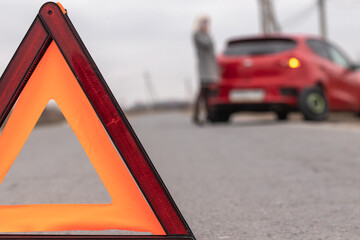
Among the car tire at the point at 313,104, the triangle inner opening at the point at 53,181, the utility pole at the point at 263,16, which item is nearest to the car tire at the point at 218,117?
the car tire at the point at 313,104

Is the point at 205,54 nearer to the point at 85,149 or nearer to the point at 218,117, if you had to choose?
the point at 218,117

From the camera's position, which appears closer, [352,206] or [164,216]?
[164,216]

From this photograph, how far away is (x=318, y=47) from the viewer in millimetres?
10328

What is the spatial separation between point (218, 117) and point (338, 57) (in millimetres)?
2763

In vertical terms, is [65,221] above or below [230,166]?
above

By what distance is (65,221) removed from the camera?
2156mm

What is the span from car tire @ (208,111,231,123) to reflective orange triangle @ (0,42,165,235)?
28.9ft

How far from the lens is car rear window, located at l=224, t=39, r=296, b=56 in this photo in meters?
9.91

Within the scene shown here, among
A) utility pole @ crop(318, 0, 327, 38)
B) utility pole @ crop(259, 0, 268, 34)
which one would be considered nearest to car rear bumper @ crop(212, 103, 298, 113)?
utility pole @ crop(318, 0, 327, 38)

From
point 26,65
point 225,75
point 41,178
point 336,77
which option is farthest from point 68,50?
point 336,77

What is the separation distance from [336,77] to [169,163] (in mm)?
5691

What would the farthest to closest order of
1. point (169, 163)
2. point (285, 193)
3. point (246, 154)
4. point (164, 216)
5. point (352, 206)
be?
point (246, 154), point (169, 163), point (285, 193), point (352, 206), point (164, 216)

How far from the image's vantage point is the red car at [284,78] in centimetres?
965

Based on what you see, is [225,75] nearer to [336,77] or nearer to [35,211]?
[336,77]
